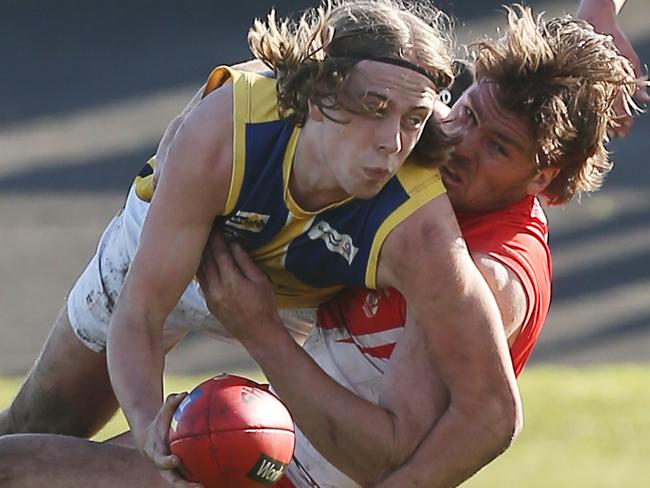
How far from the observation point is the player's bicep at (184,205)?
157 inches

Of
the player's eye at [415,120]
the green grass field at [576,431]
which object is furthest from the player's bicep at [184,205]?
the green grass field at [576,431]

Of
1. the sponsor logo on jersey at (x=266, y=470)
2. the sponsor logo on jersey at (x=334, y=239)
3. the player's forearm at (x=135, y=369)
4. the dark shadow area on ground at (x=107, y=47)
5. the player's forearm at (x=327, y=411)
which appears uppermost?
the sponsor logo on jersey at (x=334, y=239)

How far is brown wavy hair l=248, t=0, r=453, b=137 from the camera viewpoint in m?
3.88

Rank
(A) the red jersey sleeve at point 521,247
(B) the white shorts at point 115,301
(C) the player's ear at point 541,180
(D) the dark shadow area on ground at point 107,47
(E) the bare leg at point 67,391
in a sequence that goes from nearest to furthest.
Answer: (A) the red jersey sleeve at point 521,247
(C) the player's ear at point 541,180
(B) the white shorts at point 115,301
(E) the bare leg at point 67,391
(D) the dark shadow area on ground at point 107,47

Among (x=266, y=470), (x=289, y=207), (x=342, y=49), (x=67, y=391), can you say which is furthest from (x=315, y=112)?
(x=67, y=391)

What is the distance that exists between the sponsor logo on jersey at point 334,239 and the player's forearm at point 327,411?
0.30 metres

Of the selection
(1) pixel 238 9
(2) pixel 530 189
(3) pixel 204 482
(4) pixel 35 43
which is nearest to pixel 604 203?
(1) pixel 238 9

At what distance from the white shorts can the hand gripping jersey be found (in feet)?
1.20

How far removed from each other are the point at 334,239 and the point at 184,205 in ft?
1.37

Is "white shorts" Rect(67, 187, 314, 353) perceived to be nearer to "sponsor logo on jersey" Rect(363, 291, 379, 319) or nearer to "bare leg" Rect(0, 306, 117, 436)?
"bare leg" Rect(0, 306, 117, 436)

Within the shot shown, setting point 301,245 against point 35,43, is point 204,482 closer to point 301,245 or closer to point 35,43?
point 301,245

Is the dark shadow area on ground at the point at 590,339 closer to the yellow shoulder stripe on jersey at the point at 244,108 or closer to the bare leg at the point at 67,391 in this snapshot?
the bare leg at the point at 67,391

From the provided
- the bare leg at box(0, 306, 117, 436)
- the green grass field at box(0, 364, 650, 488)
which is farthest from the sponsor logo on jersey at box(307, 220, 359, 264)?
the green grass field at box(0, 364, 650, 488)

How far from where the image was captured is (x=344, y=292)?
445 cm
